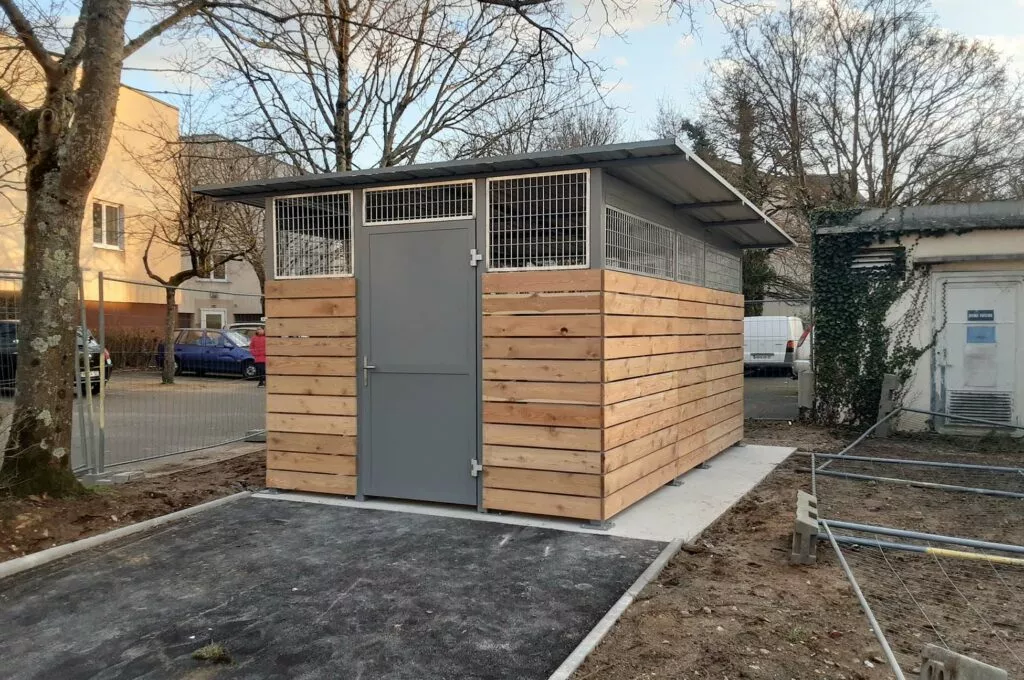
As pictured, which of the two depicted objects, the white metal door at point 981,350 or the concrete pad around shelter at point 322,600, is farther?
the white metal door at point 981,350

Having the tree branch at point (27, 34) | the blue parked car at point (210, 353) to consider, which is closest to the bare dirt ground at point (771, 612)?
the tree branch at point (27, 34)

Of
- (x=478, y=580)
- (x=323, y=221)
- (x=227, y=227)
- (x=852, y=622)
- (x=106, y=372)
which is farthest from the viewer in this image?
(x=227, y=227)

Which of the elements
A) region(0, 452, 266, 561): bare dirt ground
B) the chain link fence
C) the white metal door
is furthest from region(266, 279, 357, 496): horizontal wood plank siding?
the white metal door

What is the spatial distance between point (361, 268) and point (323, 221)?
0.64m

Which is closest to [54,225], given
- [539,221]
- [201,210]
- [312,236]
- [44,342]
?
[44,342]

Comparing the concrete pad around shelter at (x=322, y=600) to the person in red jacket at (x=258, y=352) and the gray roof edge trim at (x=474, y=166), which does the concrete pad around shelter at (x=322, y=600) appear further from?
the person in red jacket at (x=258, y=352)

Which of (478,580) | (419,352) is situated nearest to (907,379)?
(419,352)

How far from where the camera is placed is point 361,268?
609cm

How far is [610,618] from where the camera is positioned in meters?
3.64

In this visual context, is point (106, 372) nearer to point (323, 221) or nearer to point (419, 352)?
point (323, 221)

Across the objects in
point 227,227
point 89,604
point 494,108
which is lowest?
point 89,604

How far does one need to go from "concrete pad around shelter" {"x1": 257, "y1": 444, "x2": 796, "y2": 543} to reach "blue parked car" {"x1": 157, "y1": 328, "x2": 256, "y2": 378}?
2848mm

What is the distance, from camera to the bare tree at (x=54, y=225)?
216 inches

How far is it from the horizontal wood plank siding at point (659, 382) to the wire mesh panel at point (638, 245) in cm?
15
